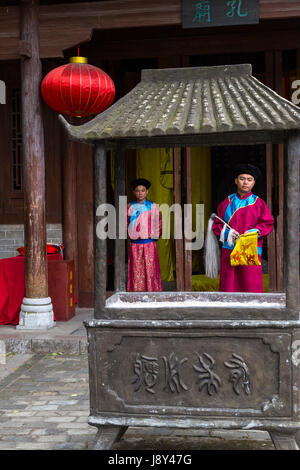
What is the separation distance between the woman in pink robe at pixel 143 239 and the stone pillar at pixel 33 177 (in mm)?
1092

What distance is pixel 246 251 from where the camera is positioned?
231 inches

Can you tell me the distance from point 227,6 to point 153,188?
3.36 meters

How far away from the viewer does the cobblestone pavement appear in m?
4.12

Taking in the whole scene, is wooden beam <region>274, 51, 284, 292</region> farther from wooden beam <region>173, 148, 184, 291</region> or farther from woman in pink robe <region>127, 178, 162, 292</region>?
woman in pink robe <region>127, 178, 162, 292</region>

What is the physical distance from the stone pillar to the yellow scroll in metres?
2.45

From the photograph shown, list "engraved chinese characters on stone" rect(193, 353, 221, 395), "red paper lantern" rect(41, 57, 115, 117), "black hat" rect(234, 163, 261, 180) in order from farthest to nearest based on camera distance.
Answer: "red paper lantern" rect(41, 57, 115, 117) < "black hat" rect(234, 163, 261, 180) < "engraved chinese characters on stone" rect(193, 353, 221, 395)

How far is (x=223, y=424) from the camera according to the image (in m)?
3.62

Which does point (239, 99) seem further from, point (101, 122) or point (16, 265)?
point (16, 265)

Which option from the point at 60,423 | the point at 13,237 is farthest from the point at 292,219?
the point at 13,237

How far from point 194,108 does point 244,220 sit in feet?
7.42

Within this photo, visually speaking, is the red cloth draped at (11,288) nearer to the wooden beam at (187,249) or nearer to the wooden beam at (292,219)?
the wooden beam at (187,249)

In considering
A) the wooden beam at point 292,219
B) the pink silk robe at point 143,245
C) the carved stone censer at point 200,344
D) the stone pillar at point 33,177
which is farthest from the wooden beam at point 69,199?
the wooden beam at point 292,219

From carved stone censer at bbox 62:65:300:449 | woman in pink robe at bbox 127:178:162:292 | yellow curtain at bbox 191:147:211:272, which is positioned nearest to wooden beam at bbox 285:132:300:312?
carved stone censer at bbox 62:65:300:449

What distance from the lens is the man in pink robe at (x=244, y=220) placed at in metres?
5.77
